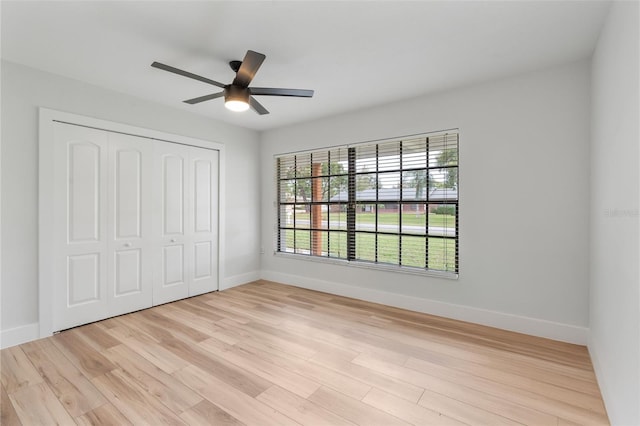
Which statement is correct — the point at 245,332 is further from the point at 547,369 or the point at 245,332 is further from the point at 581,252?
the point at 581,252

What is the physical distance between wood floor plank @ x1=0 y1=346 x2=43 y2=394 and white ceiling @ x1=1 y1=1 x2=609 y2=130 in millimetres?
2672

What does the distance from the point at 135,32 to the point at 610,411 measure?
163 inches

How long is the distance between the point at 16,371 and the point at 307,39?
353 cm

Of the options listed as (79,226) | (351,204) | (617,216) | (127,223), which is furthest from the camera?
(351,204)

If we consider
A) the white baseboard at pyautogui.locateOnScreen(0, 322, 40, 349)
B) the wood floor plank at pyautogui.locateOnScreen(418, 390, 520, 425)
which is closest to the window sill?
the wood floor plank at pyautogui.locateOnScreen(418, 390, 520, 425)

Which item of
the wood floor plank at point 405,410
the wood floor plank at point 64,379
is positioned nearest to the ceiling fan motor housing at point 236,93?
the wood floor plank at point 64,379

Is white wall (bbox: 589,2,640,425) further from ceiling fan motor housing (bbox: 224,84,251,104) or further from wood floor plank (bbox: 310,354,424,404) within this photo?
ceiling fan motor housing (bbox: 224,84,251,104)

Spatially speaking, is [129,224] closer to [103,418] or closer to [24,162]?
[24,162]

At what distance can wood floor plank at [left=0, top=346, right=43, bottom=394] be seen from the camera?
215cm

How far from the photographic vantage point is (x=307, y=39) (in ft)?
7.74

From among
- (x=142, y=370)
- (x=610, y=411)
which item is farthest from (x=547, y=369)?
(x=142, y=370)

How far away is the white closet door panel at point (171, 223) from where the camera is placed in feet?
12.7

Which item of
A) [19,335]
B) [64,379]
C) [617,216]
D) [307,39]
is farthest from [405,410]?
[19,335]

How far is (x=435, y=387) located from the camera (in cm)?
210
